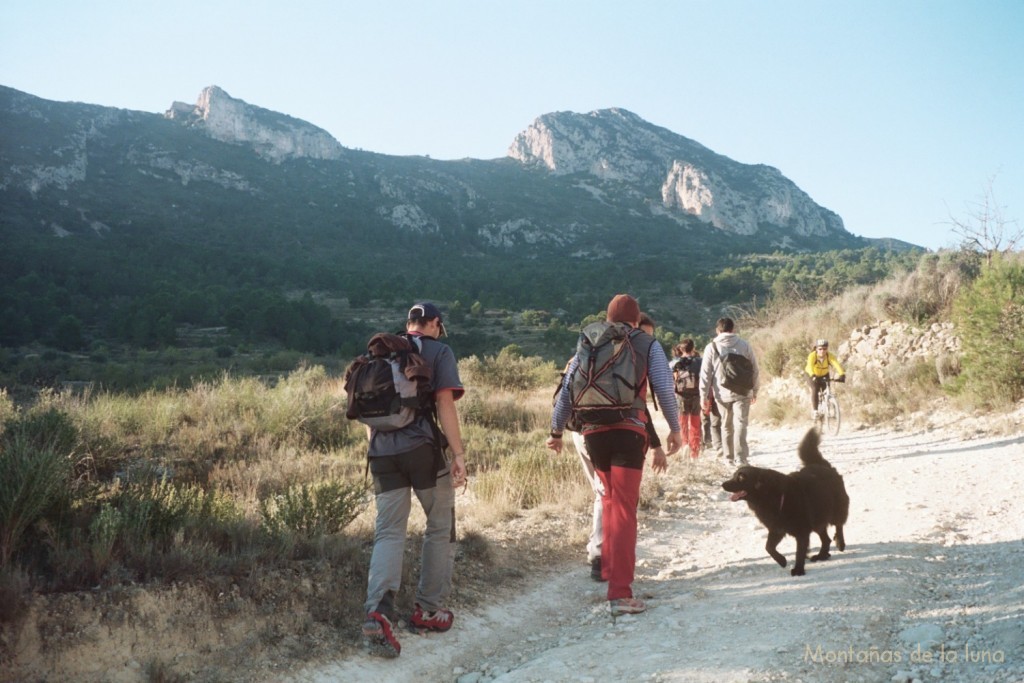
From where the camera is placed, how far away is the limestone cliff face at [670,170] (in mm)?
105312

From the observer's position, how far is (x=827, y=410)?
11273 millimetres

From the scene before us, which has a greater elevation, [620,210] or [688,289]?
[620,210]

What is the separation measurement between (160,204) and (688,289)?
56793 mm

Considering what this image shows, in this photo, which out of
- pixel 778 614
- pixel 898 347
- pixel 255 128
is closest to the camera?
pixel 778 614

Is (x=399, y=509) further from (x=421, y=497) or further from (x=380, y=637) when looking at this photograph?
(x=380, y=637)

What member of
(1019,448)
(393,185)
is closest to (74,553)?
(1019,448)

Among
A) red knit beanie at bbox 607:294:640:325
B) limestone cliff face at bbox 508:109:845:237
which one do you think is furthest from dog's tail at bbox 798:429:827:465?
limestone cliff face at bbox 508:109:845:237

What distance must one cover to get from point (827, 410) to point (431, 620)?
9417 mm

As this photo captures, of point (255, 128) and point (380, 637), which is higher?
point (255, 128)

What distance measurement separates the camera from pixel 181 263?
176 feet

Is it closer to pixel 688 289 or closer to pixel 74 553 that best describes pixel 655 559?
pixel 74 553

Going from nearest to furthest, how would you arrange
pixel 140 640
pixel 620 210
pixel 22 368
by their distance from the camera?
pixel 140 640 < pixel 22 368 < pixel 620 210

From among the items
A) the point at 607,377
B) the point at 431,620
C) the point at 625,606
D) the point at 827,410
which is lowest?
the point at 431,620

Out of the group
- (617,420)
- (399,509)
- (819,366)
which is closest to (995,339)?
(819,366)
